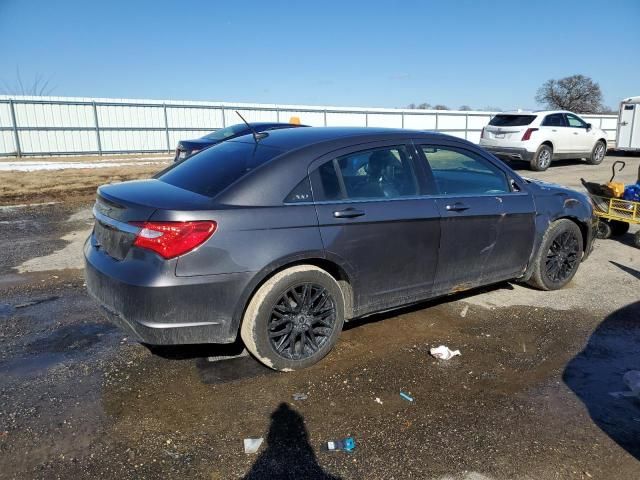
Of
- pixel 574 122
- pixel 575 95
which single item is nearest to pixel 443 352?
pixel 574 122

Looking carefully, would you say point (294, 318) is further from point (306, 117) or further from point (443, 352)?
point (306, 117)

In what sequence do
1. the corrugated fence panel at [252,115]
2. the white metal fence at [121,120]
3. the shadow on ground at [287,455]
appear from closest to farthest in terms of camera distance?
the shadow on ground at [287,455]
the white metal fence at [121,120]
the corrugated fence panel at [252,115]

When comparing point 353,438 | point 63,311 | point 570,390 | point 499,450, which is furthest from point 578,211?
point 63,311

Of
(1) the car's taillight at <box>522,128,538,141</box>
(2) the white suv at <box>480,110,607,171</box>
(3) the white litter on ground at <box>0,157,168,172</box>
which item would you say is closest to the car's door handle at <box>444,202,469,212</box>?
(2) the white suv at <box>480,110,607,171</box>

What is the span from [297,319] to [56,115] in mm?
21617

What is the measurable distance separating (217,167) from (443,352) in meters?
2.21

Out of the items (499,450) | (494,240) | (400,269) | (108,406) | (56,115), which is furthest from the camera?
(56,115)

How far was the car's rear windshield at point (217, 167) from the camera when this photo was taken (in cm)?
359

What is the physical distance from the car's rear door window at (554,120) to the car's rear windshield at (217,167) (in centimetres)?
1373

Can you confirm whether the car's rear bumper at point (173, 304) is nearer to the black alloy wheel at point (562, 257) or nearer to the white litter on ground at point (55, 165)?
the black alloy wheel at point (562, 257)

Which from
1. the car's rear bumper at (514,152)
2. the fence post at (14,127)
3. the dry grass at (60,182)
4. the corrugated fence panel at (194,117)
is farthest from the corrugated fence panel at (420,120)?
the fence post at (14,127)

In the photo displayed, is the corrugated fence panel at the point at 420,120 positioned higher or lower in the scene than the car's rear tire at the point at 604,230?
higher

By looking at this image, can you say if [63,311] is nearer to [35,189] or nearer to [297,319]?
[297,319]

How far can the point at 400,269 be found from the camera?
3.98 m
